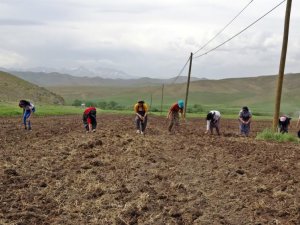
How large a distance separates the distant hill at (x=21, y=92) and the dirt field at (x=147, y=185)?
72.0 m

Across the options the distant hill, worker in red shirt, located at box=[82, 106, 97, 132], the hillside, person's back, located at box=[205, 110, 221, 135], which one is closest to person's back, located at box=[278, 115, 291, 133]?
person's back, located at box=[205, 110, 221, 135]

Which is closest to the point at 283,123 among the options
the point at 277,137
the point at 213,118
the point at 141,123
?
the point at 277,137

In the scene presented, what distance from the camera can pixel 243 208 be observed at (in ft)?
26.7

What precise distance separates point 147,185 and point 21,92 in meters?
85.3

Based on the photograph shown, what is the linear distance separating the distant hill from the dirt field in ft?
236

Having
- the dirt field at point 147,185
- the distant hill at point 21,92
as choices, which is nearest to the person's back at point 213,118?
the dirt field at point 147,185

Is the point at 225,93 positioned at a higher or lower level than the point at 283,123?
higher

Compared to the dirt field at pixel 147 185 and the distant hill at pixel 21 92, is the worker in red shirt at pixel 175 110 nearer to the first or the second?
the dirt field at pixel 147 185

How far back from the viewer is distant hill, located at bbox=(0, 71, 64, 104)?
87375 mm

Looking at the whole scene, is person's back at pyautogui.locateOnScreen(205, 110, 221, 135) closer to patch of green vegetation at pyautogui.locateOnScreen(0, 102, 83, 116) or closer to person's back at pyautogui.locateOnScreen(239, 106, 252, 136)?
person's back at pyautogui.locateOnScreen(239, 106, 252, 136)

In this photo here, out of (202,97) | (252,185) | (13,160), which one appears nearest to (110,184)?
(252,185)

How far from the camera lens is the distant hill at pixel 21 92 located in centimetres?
8738

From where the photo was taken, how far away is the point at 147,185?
9789 millimetres

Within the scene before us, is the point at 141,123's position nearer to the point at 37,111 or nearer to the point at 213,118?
the point at 213,118
